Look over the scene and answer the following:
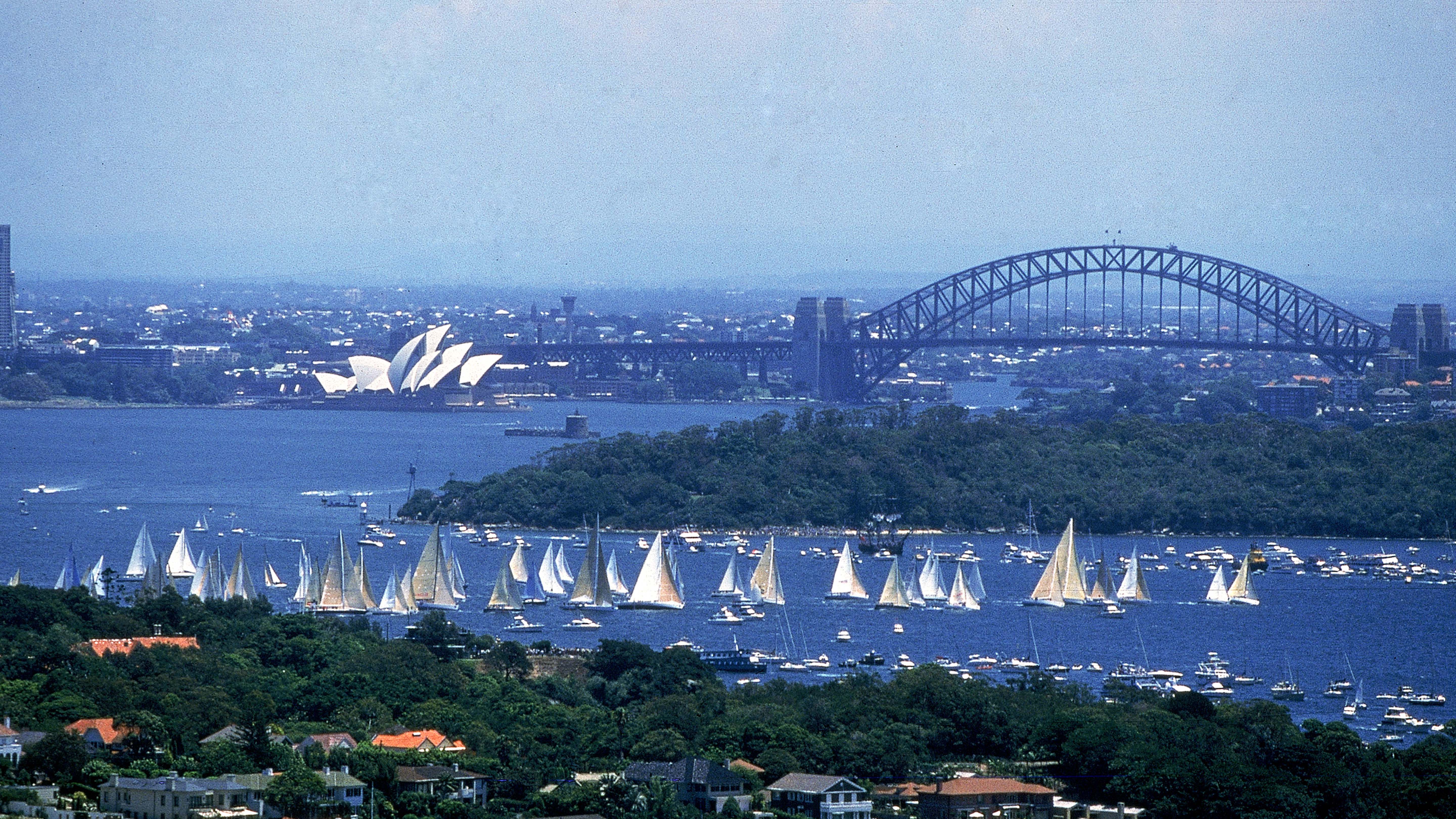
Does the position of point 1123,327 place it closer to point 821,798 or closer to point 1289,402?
point 1289,402

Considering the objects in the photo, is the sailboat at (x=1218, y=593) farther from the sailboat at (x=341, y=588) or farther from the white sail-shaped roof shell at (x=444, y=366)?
the white sail-shaped roof shell at (x=444, y=366)

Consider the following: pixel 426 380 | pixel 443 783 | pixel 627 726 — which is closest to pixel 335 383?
pixel 426 380

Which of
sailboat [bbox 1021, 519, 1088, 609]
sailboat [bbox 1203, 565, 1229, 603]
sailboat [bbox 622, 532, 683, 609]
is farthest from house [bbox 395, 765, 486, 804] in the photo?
sailboat [bbox 1203, 565, 1229, 603]

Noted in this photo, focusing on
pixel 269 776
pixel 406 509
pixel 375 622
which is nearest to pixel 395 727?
pixel 269 776

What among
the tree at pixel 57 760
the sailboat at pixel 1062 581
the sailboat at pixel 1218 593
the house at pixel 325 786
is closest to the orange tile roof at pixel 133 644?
the tree at pixel 57 760

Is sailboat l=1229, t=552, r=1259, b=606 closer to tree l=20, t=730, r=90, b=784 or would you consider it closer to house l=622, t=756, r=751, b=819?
house l=622, t=756, r=751, b=819

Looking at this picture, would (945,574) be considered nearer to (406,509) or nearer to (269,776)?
(406,509)

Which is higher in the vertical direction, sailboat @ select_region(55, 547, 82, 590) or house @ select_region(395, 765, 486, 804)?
house @ select_region(395, 765, 486, 804)

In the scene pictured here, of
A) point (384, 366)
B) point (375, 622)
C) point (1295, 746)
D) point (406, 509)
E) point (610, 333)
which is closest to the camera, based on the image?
point (1295, 746)
